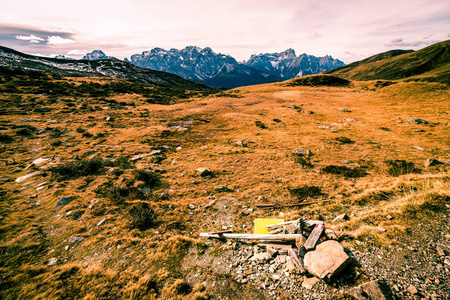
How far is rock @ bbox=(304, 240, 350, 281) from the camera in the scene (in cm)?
504

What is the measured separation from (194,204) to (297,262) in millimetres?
5751

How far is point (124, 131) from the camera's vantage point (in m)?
21.5

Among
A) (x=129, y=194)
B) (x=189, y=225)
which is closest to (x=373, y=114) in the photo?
(x=189, y=225)

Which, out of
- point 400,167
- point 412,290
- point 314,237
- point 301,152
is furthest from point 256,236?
point 400,167

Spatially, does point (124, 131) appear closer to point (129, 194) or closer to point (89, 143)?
point (89, 143)

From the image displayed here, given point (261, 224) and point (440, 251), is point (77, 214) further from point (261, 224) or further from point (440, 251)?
point (440, 251)

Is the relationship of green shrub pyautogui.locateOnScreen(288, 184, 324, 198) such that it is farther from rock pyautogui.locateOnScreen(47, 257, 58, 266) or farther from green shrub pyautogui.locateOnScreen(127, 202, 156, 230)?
rock pyautogui.locateOnScreen(47, 257, 58, 266)

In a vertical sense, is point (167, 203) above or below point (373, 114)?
below

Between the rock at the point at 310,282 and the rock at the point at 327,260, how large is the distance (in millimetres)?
131

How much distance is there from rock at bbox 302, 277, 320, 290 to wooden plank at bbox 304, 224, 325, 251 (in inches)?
37.6

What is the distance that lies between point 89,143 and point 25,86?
41.3 meters

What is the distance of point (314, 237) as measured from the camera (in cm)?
621

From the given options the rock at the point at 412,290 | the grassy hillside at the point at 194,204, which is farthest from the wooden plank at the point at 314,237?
the rock at the point at 412,290

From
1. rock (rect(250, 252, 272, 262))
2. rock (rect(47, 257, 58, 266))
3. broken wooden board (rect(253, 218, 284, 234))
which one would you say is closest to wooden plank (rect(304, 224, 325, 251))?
rock (rect(250, 252, 272, 262))
